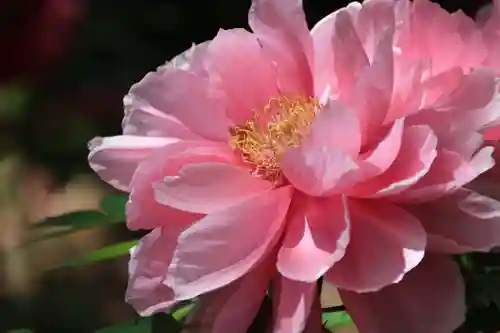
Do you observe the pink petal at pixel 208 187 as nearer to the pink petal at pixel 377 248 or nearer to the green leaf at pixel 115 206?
the pink petal at pixel 377 248

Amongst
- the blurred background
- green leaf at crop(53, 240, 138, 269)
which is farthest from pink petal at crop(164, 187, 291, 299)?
the blurred background

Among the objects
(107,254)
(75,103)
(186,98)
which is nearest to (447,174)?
(186,98)

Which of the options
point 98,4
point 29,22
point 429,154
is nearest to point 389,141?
point 429,154

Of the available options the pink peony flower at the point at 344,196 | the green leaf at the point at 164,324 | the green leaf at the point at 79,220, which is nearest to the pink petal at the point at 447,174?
the pink peony flower at the point at 344,196

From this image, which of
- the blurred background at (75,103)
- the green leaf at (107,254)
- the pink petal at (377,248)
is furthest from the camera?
the blurred background at (75,103)

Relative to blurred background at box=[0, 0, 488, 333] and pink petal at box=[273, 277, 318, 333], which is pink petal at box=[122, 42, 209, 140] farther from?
blurred background at box=[0, 0, 488, 333]

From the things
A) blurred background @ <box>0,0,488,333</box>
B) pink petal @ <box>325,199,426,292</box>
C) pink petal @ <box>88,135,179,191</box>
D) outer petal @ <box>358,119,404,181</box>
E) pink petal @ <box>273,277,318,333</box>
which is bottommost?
blurred background @ <box>0,0,488,333</box>

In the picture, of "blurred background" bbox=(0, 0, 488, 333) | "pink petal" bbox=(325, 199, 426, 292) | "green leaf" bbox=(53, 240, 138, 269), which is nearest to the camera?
"pink petal" bbox=(325, 199, 426, 292)

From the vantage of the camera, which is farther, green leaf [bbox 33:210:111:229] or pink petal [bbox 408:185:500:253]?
green leaf [bbox 33:210:111:229]

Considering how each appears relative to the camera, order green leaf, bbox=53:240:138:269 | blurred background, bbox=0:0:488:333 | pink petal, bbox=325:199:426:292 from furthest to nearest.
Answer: blurred background, bbox=0:0:488:333 < green leaf, bbox=53:240:138:269 < pink petal, bbox=325:199:426:292
